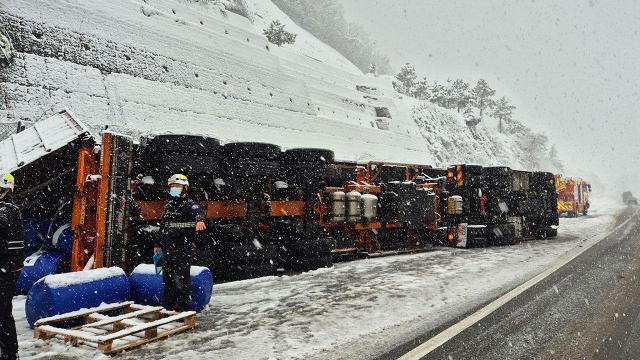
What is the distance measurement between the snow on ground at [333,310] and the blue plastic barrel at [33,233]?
1073 mm

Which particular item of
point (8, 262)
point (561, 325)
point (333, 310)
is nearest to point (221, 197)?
point (333, 310)

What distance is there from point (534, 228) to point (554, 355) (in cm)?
1343

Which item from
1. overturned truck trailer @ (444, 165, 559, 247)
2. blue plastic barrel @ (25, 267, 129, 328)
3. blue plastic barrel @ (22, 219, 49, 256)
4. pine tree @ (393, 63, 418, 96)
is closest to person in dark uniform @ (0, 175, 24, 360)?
blue plastic barrel @ (25, 267, 129, 328)

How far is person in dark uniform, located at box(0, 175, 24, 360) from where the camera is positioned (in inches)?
136

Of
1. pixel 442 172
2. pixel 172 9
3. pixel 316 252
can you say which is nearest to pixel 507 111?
pixel 172 9

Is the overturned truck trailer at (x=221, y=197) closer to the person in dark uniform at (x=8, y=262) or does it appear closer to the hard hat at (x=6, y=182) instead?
the person in dark uniform at (x=8, y=262)

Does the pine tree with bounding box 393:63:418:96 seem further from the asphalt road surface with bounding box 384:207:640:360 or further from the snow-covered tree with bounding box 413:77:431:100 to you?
the asphalt road surface with bounding box 384:207:640:360

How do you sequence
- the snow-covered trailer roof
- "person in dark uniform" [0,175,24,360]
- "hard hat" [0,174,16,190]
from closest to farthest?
"person in dark uniform" [0,175,24,360], "hard hat" [0,174,16,190], the snow-covered trailer roof

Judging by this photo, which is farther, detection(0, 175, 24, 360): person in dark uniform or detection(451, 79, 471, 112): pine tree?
detection(451, 79, 471, 112): pine tree

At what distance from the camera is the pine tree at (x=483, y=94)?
323 feet

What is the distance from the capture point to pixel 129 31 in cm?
2769

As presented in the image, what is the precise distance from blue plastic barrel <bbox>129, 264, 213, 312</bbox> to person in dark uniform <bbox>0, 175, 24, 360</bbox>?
6.85ft

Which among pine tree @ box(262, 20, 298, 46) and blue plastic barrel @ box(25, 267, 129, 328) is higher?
pine tree @ box(262, 20, 298, 46)

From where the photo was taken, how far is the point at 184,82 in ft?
99.0
